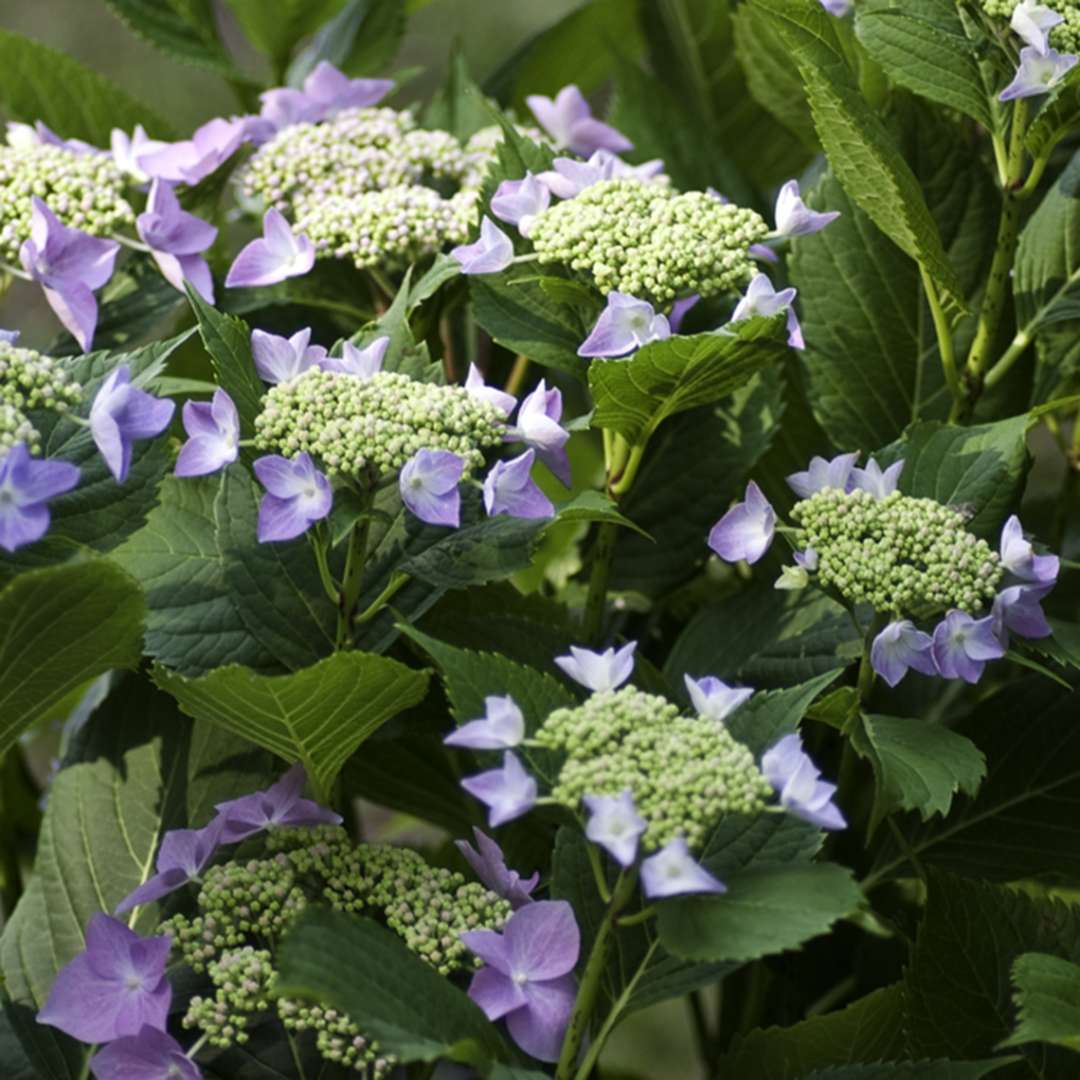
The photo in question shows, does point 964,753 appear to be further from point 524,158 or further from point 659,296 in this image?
point 524,158

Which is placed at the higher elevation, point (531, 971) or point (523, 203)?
point (523, 203)

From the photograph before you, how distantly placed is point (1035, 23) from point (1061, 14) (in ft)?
0.08

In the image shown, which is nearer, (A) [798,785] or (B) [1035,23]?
(A) [798,785]

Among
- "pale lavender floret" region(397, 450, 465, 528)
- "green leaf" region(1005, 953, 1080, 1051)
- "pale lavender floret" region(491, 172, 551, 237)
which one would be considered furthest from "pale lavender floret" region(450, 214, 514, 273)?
"green leaf" region(1005, 953, 1080, 1051)

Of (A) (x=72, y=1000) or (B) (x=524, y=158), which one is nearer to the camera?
(A) (x=72, y=1000)

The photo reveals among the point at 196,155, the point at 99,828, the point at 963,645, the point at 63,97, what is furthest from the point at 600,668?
the point at 63,97

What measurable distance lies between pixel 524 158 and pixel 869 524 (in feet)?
0.77

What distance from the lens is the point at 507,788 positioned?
1.56 feet

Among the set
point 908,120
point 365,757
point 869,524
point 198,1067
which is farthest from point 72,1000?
point 908,120

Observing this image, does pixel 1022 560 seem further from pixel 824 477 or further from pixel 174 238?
pixel 174 238

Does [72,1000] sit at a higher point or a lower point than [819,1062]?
higher

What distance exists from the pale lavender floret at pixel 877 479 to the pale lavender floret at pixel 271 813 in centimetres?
23

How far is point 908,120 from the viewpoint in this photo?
0.73 metres

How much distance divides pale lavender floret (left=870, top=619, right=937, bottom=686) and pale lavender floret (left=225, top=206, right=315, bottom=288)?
0.30 meters
